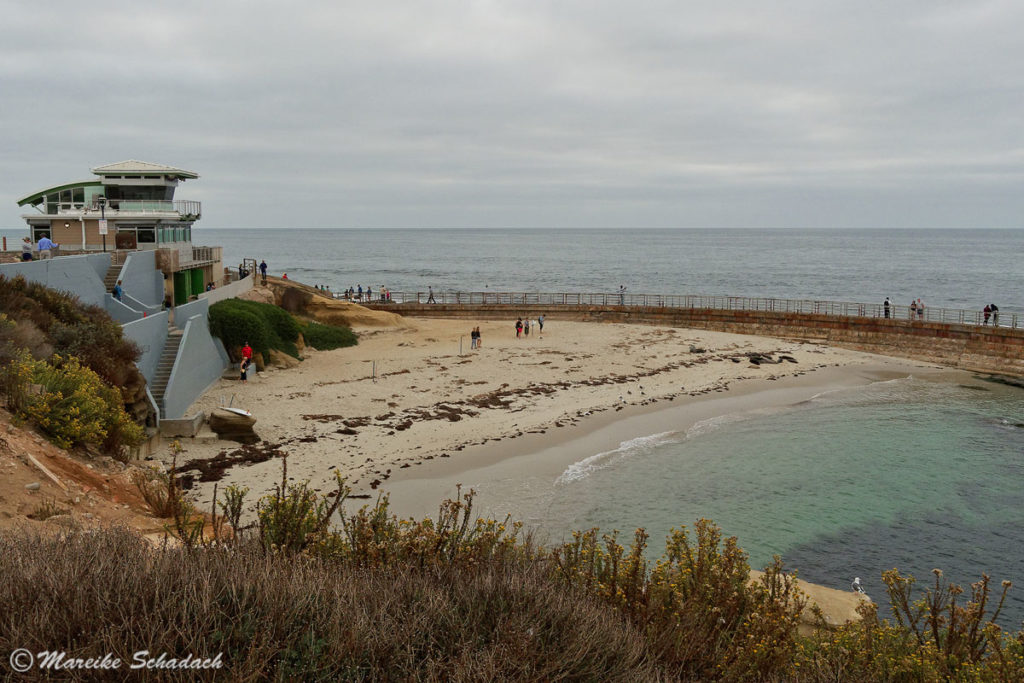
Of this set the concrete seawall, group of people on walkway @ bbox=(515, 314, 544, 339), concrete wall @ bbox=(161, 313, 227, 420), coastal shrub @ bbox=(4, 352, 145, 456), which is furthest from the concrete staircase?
the concrete seawall

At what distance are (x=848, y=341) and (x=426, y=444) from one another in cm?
3232

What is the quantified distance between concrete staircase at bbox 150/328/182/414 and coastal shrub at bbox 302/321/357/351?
1132cm

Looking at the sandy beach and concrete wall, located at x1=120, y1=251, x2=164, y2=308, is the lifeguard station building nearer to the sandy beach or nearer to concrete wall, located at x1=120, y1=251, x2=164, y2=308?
concrete wall, located at x1=120, y1=251, x2=164, y2=308

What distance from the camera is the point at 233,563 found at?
5.89m

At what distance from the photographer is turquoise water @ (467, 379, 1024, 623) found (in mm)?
15797

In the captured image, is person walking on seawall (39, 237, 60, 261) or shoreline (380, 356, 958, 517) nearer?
shoreline (380, 356, 958, 517)

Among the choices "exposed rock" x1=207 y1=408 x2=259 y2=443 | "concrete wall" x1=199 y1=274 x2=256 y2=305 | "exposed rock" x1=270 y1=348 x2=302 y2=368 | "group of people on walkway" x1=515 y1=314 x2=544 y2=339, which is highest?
"concrete wall" x1=199 y1=274 x2=256 y2=305

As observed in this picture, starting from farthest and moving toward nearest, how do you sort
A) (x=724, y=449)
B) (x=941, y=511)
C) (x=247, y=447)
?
(x=724, y=449) → (x=247, y=447) → (x=941, y=511)

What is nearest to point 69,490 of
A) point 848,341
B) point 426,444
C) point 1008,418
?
point 426,444

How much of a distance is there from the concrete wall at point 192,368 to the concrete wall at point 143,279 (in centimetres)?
256

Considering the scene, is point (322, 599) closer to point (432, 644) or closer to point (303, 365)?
point (432, 644)

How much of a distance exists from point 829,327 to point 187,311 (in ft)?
122

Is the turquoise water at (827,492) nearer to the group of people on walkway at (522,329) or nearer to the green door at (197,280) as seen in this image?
the group of people on walkway at (522,329)

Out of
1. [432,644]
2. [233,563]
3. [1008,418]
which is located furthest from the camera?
[1008,418]
